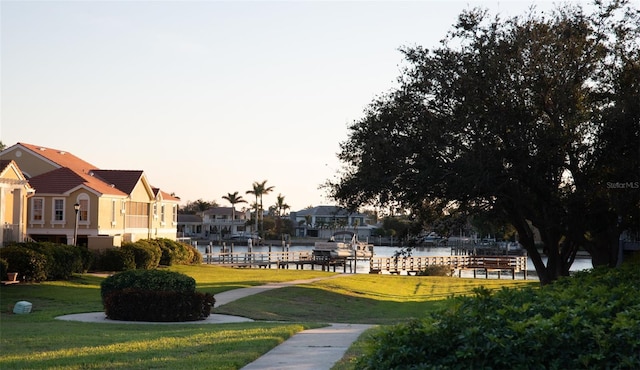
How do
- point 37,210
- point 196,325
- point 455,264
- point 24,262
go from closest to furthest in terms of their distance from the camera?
point 196,325 < point 24,262 < point 37,210 < point 455,264

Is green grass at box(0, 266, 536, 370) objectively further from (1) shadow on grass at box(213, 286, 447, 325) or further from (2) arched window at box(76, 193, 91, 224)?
(2) arched window at box(76, 193, 91, 224)

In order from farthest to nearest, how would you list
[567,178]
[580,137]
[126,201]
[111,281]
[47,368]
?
1. [126,201]
2. [111,281]
3. [567,178]
4. [580,137]
5. [47,368]

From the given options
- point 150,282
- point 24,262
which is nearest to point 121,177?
point 24,262

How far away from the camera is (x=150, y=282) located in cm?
2388

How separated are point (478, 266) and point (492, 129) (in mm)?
52348

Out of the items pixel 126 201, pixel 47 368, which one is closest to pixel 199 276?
pixel 126 201

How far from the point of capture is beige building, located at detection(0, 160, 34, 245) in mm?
41719

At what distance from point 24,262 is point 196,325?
17.6 metres

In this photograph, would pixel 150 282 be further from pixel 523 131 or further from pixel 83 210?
pixel 83 210

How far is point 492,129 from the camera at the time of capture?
20.6 metres

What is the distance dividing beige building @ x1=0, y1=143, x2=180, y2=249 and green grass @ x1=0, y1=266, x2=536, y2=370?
6.37 metres

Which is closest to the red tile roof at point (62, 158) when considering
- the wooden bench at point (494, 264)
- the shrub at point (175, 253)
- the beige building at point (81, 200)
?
the beige building at point (81, 200)

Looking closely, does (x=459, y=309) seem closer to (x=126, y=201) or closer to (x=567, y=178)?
(x=567, y=178)
